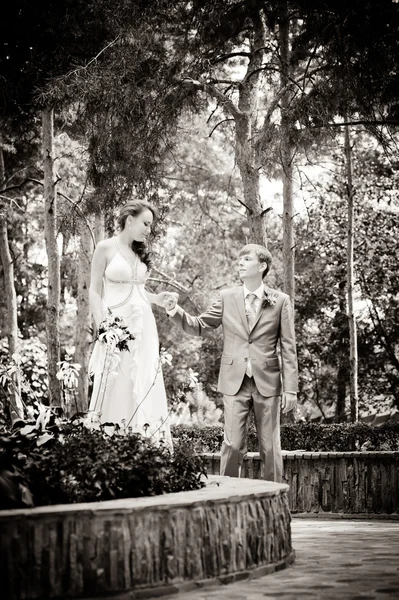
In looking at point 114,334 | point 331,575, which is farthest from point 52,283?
point 331,575

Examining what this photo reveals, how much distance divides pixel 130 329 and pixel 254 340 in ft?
3.40

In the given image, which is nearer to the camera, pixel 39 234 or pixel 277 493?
pixel 277 493

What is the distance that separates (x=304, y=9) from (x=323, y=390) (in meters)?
18.1

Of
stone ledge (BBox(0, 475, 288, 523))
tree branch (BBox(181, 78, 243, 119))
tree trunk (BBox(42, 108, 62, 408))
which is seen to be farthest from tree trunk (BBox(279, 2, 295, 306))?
stone ledge (BBox(0, 475, 288, 523))

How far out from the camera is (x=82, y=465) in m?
4.71

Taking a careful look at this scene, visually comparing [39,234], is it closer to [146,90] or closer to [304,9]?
[146,90]

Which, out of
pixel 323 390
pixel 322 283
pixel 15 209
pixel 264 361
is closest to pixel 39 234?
pixel 15 209

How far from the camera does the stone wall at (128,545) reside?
12.9 feet

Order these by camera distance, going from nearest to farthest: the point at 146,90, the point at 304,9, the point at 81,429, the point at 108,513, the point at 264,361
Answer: the point at 108,513, the point at 81,429, the point at 264,361, the point at 304,9, the point at 146,90

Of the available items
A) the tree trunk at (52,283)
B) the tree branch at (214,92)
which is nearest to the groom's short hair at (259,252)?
the tree branch at (214,92)

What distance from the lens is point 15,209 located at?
21.3 m

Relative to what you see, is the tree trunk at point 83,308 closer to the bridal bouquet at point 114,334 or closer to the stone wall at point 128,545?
the bridal bouquet at point 114,334

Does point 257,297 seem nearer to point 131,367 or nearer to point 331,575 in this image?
point 131,367

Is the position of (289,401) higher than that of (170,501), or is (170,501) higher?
(289,401)
